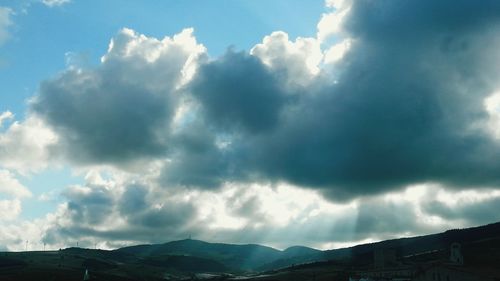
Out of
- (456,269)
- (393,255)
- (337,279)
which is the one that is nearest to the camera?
(456,269)

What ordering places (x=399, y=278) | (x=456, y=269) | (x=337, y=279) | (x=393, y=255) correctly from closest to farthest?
(x=456, y=269) → (x=399, y=278) → (x=393, y=255) → (x=337, y=279)

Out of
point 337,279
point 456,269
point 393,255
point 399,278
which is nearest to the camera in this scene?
point 456,269

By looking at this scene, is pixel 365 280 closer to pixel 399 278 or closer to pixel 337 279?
pixel 399 278

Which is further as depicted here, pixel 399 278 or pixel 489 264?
pixel 489 264

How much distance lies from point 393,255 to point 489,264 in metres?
35.8

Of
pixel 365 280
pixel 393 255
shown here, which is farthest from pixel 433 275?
pixel 393 255

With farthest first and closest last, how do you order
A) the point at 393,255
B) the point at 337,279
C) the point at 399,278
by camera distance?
the point at 337,279 < the point at 393,255 < the point at 399,278

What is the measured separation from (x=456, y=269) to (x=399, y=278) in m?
18.1

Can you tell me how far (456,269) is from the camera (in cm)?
12081

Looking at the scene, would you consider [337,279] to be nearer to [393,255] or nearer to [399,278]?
[393,255]

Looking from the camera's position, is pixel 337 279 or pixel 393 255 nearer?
pixel 393 255

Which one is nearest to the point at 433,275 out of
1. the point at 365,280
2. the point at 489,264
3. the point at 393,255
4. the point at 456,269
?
the point at 456,269

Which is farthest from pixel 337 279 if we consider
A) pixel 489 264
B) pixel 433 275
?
pixel 433 275

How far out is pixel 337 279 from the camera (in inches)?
7682
